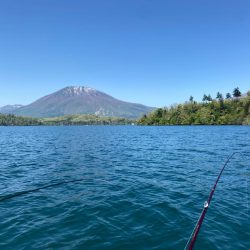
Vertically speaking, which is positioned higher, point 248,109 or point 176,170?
point 248,109

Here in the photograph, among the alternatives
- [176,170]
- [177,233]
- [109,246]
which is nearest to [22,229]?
[109,246]

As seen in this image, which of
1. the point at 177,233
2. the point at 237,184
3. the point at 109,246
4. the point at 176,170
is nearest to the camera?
the point at 109,246

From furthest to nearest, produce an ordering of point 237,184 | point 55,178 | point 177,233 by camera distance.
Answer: point 55,178
point 237,184
point 177,233

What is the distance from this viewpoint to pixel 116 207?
43.4 ft

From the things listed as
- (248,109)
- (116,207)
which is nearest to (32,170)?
(116,207)

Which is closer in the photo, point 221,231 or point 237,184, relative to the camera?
point 221,231

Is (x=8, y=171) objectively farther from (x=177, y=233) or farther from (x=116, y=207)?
(x=177, y=233)

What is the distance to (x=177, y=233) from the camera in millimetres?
10172

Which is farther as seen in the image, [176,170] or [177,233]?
[176,170]

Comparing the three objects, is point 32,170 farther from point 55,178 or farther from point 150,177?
point 150,177

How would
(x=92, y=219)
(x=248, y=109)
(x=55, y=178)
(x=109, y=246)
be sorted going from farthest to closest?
1. (x=248, y=109)
2. (x=55, y=178)
3. (x=92, y=219)
4. (x=109, y=246)

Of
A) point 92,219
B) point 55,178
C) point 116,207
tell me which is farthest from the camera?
point 55,178

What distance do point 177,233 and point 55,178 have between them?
495 inches

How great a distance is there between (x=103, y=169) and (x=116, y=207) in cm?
1103
